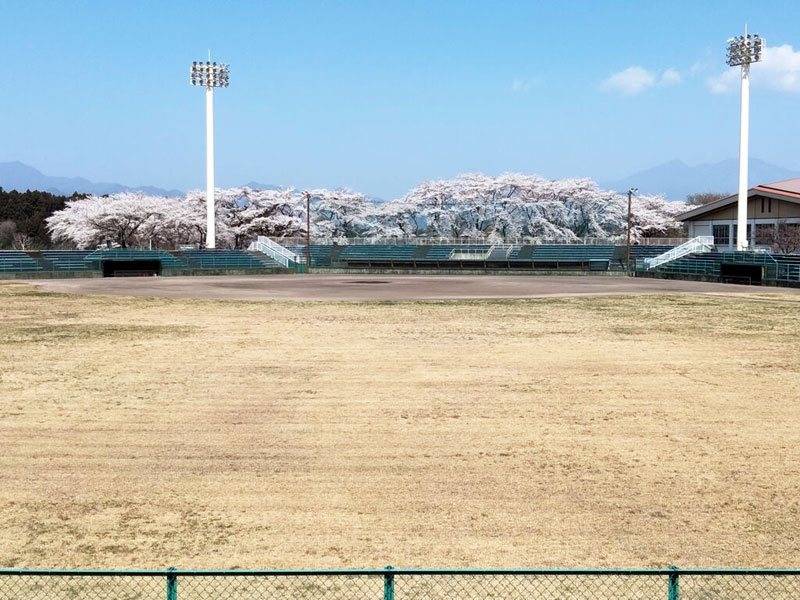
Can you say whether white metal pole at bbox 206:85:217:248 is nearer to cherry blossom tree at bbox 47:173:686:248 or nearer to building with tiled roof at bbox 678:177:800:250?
cherry blossom tree at bbox 47:173:686:248

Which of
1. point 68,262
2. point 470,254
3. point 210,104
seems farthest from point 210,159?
point 470,254

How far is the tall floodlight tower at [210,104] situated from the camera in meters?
72.2

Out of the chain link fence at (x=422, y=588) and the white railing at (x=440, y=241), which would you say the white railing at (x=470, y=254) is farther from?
the chain link fence at (x=422, y=588)

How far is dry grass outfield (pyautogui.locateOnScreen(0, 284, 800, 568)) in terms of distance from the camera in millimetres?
8227

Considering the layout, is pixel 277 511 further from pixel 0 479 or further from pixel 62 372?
pixel 62 372

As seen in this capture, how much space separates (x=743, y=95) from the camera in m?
62.4

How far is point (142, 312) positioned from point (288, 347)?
11.8 m

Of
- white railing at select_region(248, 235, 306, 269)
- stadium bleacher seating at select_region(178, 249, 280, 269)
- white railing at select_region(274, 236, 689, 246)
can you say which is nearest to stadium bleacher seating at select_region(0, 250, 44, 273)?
stadium bleacher seating at select_region(178, 249, 280, 269)

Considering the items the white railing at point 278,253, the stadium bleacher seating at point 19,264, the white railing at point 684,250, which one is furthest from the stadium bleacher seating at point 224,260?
the white railing at point 684,250

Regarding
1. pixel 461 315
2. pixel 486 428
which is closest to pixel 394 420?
pixel 486 428

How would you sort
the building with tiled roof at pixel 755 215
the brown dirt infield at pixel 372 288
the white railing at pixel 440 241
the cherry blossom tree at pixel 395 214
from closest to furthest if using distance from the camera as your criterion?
the brown dirt infield at pixel 372 288 < the building with tiled roof at pixel 755 215 < the white railing at pixel 440 241 < the cherry blossom tree at pixel 395 214

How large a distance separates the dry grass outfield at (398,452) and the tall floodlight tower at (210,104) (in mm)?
51141

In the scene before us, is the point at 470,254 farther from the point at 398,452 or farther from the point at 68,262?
the point at 398,452

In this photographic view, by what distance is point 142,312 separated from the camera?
1211 inches
